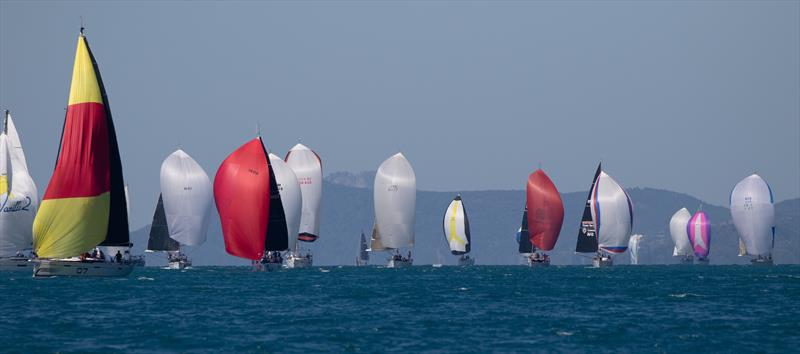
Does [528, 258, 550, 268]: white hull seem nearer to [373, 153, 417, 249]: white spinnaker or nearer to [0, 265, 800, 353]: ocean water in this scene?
[373, 153, 417, 249]: white spinnaker

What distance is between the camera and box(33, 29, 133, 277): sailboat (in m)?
72.9

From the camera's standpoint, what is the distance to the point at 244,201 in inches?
3784

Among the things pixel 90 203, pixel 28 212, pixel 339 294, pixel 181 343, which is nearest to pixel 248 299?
pixel 339 294

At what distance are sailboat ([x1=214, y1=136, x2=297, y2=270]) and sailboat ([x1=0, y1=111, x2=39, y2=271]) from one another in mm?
15054

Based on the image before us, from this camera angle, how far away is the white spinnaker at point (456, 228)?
166500mm

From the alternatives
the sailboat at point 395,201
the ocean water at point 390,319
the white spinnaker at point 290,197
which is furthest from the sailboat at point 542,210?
the ocean water at point 390,319

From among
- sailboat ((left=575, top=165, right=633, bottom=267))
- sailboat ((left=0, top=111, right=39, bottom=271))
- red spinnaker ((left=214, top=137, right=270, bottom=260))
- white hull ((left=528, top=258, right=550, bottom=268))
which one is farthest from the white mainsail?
sailboat ((left=0, top=111, right=39, bottom=271))

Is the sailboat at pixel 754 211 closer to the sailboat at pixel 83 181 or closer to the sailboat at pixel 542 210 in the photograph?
the sailboat at pixel 542 210

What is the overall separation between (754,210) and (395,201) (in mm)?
51973

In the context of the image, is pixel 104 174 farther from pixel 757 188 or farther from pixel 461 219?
pixel 757 188

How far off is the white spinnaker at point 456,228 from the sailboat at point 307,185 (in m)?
36.3

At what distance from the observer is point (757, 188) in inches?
6486

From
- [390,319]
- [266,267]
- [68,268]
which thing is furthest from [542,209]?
[390,319]

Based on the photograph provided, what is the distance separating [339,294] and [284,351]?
1211 inches
